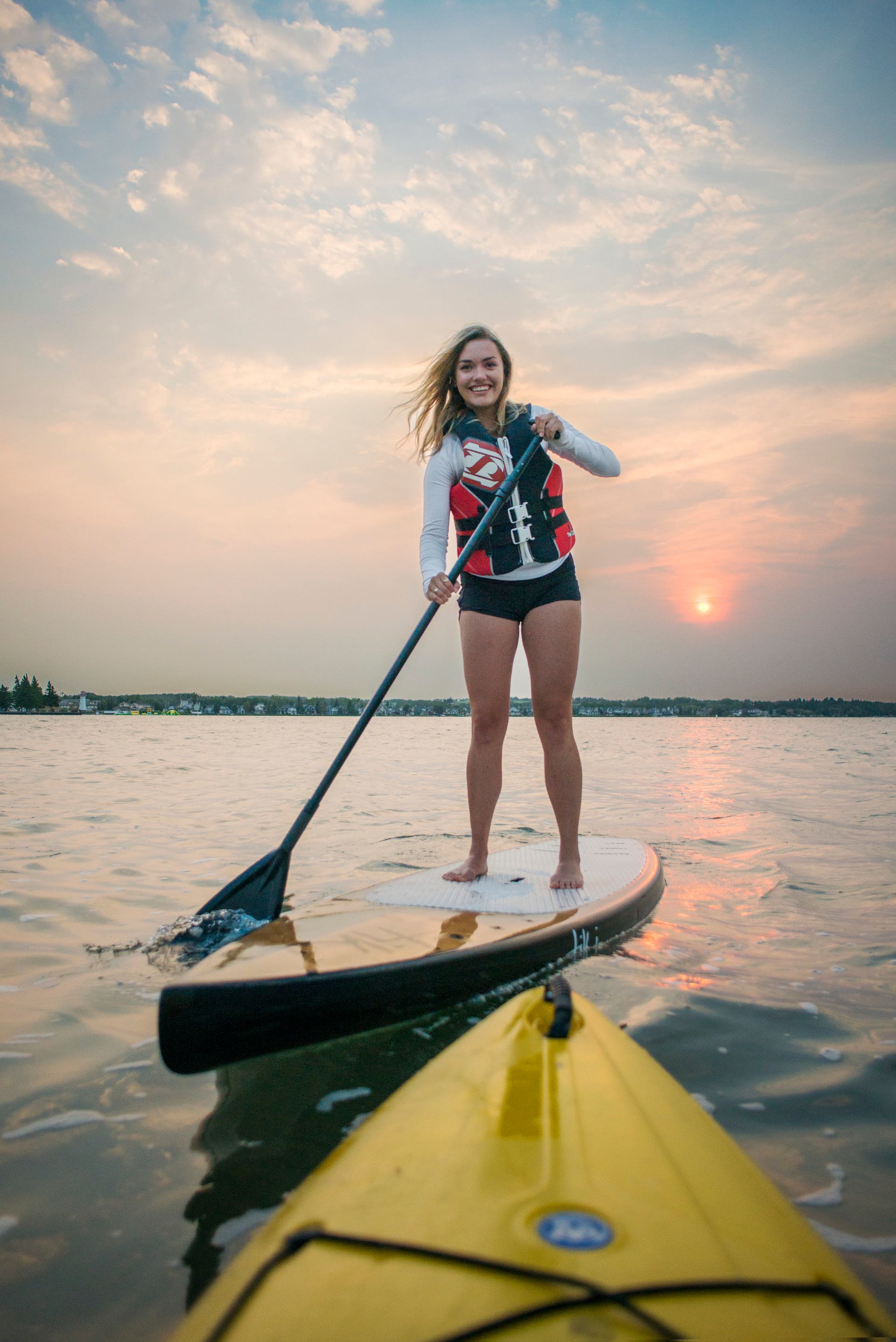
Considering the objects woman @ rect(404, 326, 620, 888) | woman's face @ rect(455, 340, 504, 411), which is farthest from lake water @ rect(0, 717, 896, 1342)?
woman's face @ rect(455, 340, 504, 411)

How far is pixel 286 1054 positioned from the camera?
1.97 metres

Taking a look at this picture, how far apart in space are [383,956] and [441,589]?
158 cm

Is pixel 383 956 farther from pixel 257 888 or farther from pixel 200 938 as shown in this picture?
pixel 200 938

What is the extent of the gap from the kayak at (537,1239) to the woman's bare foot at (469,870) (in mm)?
1968

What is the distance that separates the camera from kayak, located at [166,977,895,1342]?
74 centimetres

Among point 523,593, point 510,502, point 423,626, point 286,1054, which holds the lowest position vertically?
point 286,1054

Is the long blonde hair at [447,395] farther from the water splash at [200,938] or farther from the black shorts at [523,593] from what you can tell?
the water splash at [200,938]

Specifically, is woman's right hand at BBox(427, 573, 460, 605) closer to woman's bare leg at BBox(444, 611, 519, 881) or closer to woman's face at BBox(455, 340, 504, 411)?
woman's bare leg at BBox(444, 611, 519, 881)

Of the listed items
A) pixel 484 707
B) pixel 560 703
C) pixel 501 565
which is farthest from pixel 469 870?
pixel 501 565

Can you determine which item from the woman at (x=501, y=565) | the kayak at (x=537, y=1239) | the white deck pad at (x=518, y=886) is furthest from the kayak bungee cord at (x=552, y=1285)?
the woman at (x=501, y=565)

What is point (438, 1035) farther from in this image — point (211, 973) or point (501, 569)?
point (501, 569)

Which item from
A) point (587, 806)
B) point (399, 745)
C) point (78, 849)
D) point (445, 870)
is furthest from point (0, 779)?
point (399, 745)

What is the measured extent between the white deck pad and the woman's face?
7.13 feet

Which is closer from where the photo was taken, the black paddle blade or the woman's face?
the black paddle blade
